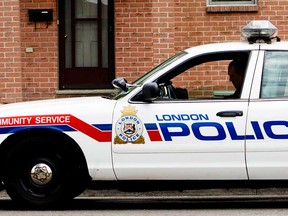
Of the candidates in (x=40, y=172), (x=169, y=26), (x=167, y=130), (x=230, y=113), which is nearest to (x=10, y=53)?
(x=169, y=26)

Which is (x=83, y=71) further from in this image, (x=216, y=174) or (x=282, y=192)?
(x=216, y=174)

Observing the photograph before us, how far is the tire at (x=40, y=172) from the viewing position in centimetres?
938

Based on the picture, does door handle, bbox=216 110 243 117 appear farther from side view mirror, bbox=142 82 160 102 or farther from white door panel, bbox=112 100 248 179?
side view mirror, bbox=142 82 160 102

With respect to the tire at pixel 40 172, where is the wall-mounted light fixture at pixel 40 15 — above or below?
above

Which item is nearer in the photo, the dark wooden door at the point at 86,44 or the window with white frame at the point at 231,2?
the window with white frame at the point at 231,2

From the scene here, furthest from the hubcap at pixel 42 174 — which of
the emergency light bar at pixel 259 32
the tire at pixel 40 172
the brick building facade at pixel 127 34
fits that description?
the brick building facade at pixel 127 34

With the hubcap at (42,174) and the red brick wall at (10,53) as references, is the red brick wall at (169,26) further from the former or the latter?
the hubcap at (42,174)

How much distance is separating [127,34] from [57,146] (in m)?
6.34

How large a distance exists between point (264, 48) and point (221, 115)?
0.82m

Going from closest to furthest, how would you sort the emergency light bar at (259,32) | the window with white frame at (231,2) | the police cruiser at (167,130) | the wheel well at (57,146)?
1. the police cruiser at (167,130)
2. the wheel well at (57,146)
3. the emergency light bar at (259,32)
4. the window with white frame at (231,2)

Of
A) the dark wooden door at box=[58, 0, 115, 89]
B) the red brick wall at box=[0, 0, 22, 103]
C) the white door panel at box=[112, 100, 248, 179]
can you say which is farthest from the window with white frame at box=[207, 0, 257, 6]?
the white door panel at box=[112, 100, 248, 179]

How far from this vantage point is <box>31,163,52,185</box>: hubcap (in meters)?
9.39

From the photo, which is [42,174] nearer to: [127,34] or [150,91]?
[150,91]

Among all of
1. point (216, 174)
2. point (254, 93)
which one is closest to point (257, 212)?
point (216, 174)
